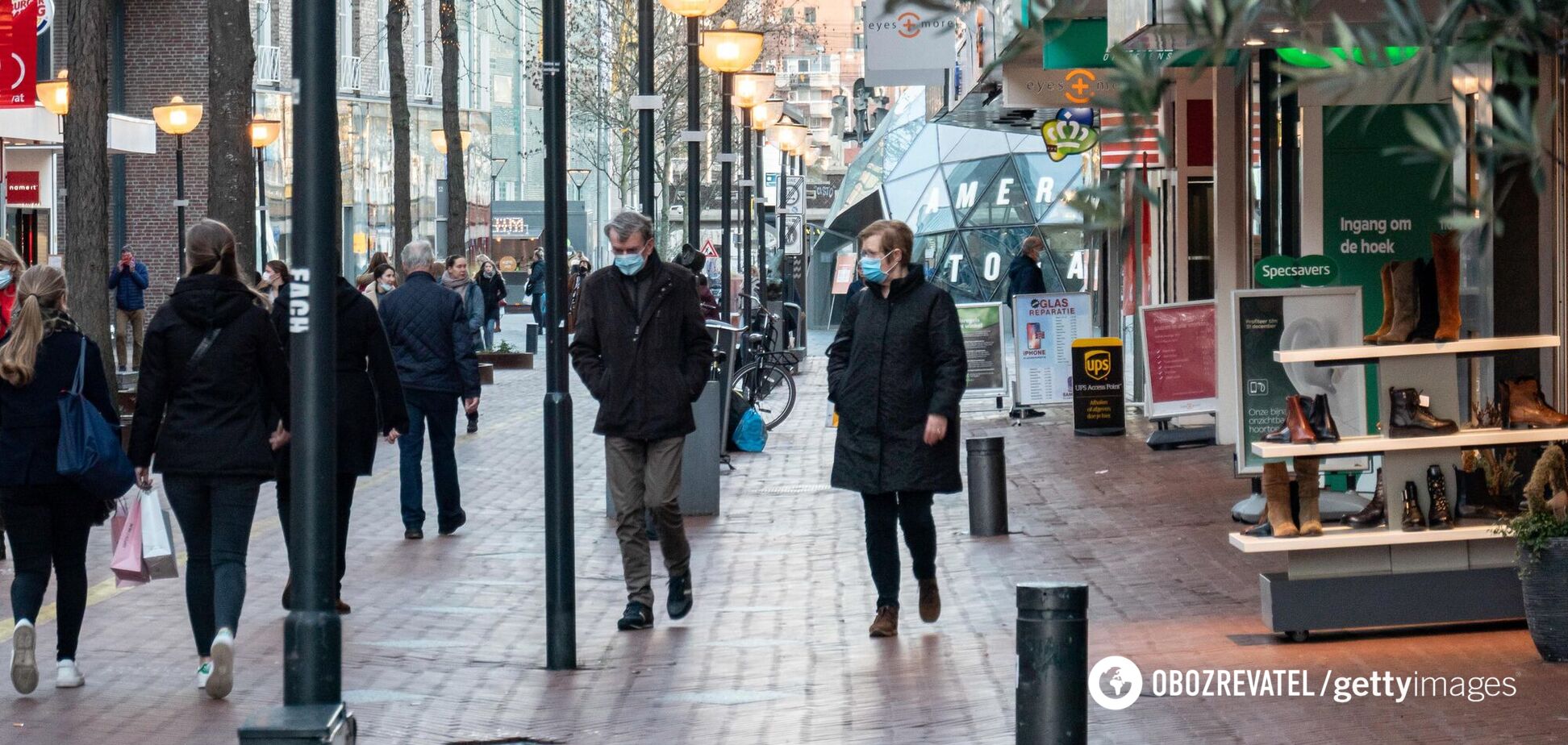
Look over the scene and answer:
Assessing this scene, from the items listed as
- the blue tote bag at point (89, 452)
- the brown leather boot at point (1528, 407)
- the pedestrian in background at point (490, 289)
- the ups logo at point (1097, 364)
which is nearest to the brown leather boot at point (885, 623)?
the brown leather boot at point (1528, 407)

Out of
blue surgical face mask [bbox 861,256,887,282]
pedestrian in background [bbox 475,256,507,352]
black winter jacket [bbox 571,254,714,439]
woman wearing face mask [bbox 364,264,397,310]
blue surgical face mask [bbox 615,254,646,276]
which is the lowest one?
black winter jacket [bbox 571,254,714,439]

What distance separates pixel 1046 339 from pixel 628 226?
1256cm

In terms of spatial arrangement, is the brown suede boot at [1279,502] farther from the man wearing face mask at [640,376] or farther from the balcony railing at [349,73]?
the balcony railing at [349,73]

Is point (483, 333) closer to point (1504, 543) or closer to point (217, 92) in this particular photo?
point (217, 92)

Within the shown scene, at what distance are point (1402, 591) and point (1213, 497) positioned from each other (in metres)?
5.64

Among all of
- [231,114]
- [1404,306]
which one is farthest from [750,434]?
[1404,306]

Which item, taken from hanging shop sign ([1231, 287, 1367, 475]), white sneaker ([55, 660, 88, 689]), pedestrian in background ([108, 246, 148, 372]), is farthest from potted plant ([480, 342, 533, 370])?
white sneaker ([55, 660, 88, 689])

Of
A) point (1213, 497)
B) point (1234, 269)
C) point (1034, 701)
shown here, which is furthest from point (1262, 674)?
point (1234, 269)

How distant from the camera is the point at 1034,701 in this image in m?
5.59

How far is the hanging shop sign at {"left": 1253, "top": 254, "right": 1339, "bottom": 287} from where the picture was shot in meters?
12.2

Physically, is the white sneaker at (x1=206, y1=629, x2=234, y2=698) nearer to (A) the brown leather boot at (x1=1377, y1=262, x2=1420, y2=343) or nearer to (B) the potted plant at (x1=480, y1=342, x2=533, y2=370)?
(A) the brown leather boot at (x1=1377, y1=262, x2=1420, y2=343)

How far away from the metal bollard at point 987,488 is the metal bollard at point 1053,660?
6.82 metres

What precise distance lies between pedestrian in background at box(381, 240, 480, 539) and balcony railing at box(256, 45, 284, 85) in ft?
135

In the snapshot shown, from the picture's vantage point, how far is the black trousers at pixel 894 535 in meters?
8.63
